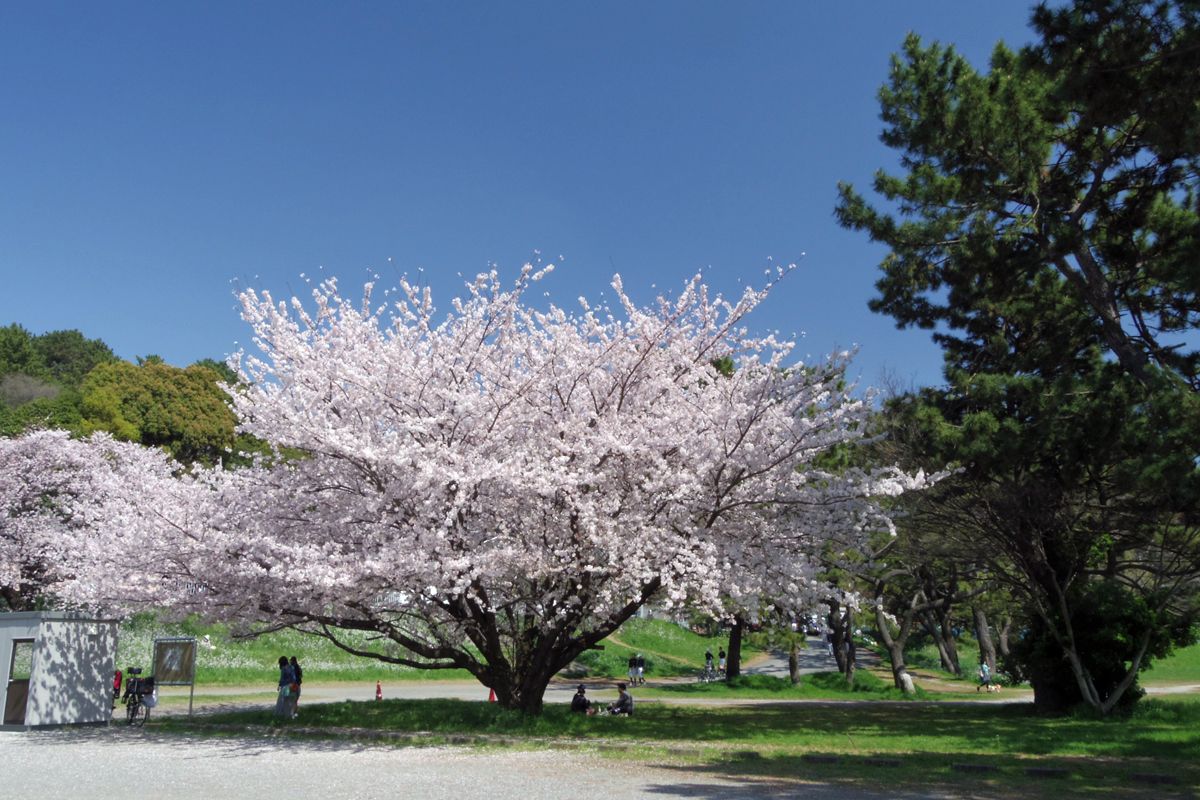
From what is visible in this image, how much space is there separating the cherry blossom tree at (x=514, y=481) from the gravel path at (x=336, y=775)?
208 cm

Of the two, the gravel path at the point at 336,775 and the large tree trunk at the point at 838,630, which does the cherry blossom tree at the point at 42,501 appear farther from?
the large tree trunk at the point at 838,630

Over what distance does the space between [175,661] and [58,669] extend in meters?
1.85

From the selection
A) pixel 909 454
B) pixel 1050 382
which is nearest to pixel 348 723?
pixel 909 454

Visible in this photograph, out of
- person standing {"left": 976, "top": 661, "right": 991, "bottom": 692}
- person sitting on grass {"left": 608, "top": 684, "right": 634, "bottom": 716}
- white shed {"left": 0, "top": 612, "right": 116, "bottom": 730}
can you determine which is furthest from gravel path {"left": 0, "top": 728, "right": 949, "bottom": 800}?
person standing {"left": 976, "top": 661, "right": 991, "bottom": 692}

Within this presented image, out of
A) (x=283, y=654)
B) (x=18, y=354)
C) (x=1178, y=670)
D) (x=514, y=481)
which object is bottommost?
(x=1178, y=670)

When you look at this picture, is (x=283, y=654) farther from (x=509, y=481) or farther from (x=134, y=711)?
(x=509, y=481)

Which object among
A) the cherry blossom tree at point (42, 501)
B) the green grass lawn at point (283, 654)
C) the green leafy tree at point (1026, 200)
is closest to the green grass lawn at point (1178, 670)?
the green grass lawn at point (283, 654)

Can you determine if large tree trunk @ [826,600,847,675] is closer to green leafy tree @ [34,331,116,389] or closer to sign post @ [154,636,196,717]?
sign post @ [154,636,196,717]

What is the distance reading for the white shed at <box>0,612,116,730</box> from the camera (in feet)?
44.2

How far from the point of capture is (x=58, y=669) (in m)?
13.7

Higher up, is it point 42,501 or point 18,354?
point 18,354

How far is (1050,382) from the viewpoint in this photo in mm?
13906

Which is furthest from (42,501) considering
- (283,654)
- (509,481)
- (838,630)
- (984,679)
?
(984,679)

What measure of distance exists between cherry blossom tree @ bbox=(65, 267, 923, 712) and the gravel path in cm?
208
